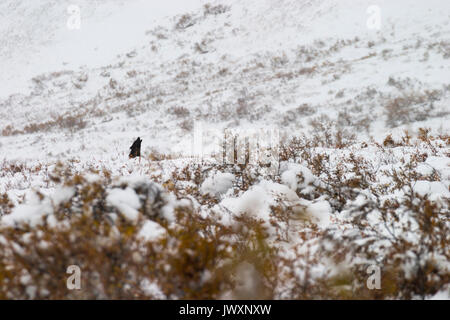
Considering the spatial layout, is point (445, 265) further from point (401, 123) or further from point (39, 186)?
point (401, 123)

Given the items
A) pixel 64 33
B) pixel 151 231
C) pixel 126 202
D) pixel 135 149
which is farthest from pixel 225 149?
pixel 64 33

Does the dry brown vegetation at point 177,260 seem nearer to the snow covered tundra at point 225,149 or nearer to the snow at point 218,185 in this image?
the snow covered tundra at point 225,149

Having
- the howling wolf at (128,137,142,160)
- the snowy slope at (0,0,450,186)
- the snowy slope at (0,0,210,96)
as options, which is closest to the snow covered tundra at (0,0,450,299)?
the snowy slope at (0,0,450,186)

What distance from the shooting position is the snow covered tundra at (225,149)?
193 centimetres

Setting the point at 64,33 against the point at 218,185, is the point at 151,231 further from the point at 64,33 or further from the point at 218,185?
the point at 64,33

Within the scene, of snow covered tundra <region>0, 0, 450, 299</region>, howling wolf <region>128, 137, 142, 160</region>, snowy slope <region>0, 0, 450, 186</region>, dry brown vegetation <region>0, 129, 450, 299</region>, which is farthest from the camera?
snowy slope <region>0, 0, 450, 186</region>

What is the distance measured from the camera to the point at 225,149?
6906mm

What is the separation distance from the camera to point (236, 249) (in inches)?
105

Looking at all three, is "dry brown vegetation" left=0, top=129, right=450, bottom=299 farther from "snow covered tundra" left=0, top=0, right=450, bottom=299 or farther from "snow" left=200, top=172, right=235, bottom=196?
"snow" left=200, top=172, right=235, bottom=196

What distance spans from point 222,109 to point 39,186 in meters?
8.93

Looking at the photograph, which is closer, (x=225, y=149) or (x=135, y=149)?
(x=225, y=149)

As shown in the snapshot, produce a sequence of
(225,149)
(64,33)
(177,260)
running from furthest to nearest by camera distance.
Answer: (64,33) < (225,149) < (177,260)

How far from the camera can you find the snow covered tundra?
193cm

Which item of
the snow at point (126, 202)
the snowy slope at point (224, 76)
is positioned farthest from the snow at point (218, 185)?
the snowy slope at point (224, 76)
